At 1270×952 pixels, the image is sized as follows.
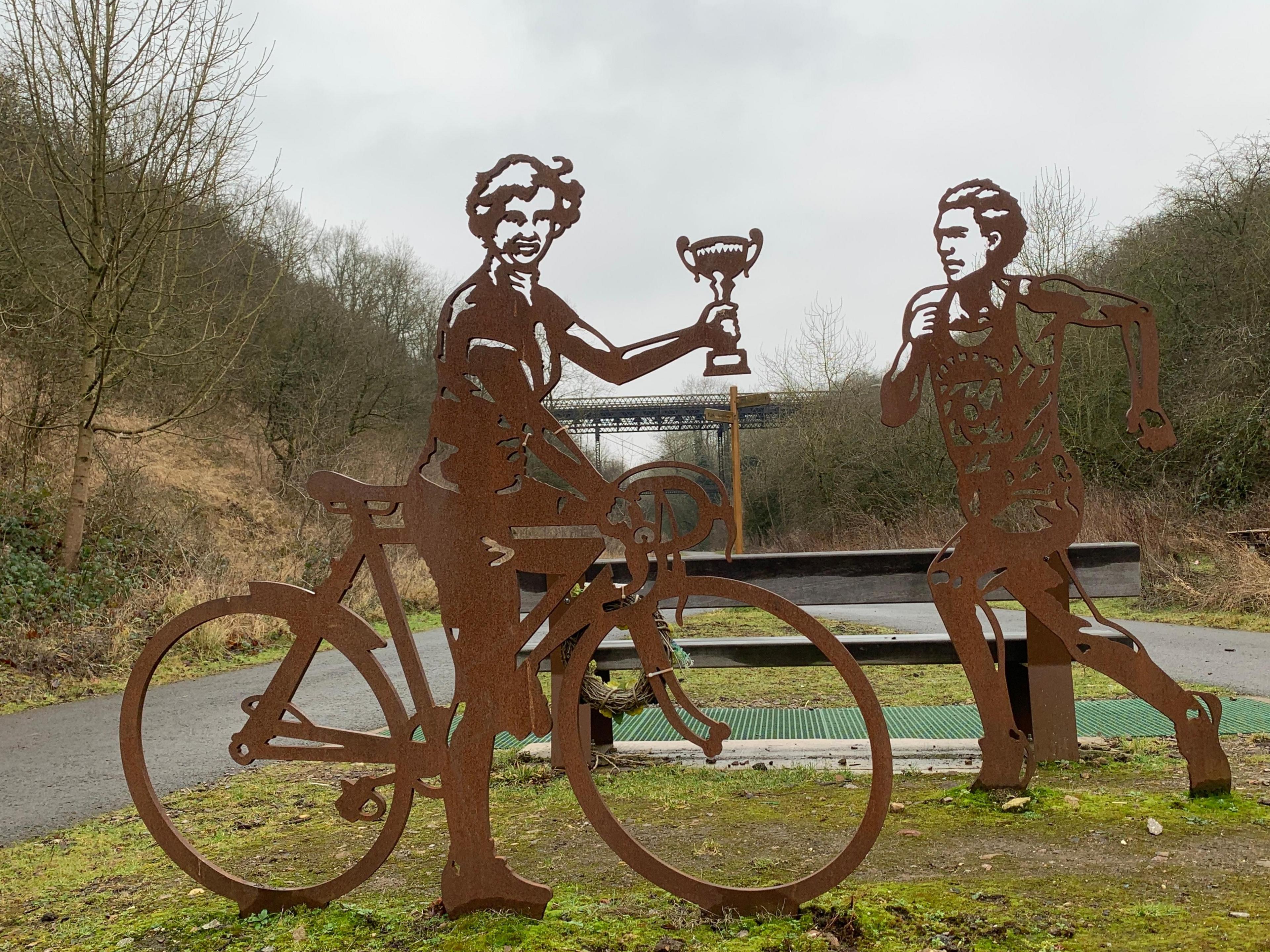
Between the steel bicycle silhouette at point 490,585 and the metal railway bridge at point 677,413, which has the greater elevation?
the metal railway bridge at point 677,413

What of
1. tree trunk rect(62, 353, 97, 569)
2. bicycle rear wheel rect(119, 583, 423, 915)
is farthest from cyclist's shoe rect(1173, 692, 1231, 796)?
tree trunk rect(62, 353, 97, 569)

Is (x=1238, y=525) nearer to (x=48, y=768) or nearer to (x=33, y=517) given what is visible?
(x=48, y=768)

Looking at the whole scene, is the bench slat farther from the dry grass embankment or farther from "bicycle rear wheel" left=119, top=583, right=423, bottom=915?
the dry grass embankment

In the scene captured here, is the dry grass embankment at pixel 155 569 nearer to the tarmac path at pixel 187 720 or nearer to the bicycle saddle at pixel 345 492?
the tarmac path at pixel 187 720

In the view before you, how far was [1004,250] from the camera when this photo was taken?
3.93 meters

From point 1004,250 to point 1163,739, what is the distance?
8.95 ft

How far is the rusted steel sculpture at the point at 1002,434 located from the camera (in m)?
3.79

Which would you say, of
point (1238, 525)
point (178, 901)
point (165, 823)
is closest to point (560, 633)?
point (165, 823)

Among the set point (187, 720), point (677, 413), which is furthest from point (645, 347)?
point (677, 413)

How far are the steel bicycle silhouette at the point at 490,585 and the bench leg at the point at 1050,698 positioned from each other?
2045mm

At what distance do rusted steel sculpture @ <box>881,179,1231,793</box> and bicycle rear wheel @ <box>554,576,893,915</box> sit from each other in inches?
53.2

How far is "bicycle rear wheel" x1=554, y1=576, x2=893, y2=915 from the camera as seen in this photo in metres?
2.56

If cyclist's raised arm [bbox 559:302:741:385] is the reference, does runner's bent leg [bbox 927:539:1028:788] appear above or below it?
below

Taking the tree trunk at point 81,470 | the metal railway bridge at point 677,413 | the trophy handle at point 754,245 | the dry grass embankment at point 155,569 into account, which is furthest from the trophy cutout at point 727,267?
the metal railway bridge at point 677,413
